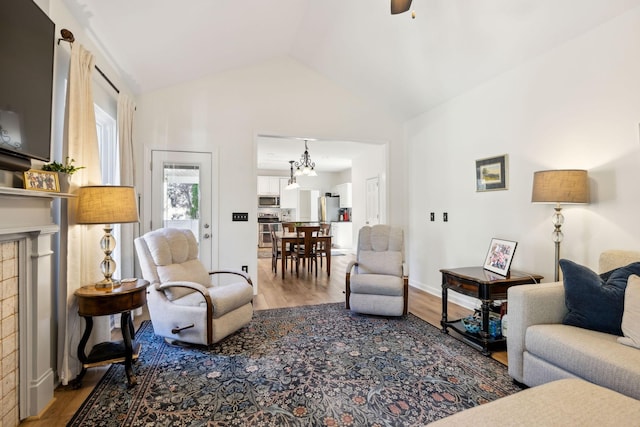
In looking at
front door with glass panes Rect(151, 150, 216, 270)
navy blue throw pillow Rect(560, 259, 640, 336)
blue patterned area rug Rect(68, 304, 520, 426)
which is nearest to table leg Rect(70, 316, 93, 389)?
blue patterned area rug Rect(68, 304, 520, 426)

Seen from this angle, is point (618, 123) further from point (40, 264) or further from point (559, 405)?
point (40, 264)

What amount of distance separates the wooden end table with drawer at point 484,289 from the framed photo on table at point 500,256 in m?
0.08

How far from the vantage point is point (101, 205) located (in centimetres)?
211

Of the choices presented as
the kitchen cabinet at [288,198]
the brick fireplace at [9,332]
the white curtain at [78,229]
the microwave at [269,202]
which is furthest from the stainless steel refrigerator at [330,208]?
the brick fireplace at [9,332]

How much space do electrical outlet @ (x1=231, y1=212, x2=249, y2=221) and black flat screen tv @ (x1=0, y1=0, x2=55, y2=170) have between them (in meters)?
2.46

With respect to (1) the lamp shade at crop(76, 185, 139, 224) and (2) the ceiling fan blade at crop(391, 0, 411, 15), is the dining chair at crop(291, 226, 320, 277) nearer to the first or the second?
(1) the lamp shade at crop(76, 185, 139, 224)

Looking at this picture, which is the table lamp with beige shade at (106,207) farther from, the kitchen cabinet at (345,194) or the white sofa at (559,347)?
the kitchen cabinet at (345,194)

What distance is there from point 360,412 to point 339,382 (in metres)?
0.33

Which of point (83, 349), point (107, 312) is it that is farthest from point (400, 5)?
point (83, 349)

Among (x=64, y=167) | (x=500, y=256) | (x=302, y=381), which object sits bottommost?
(x=302, y=381)

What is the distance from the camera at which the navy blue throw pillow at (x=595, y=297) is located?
186 cm

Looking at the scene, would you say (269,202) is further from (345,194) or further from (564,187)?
(564,187)

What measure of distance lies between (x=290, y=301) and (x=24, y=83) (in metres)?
3.27

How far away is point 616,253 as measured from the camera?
2174 mm
